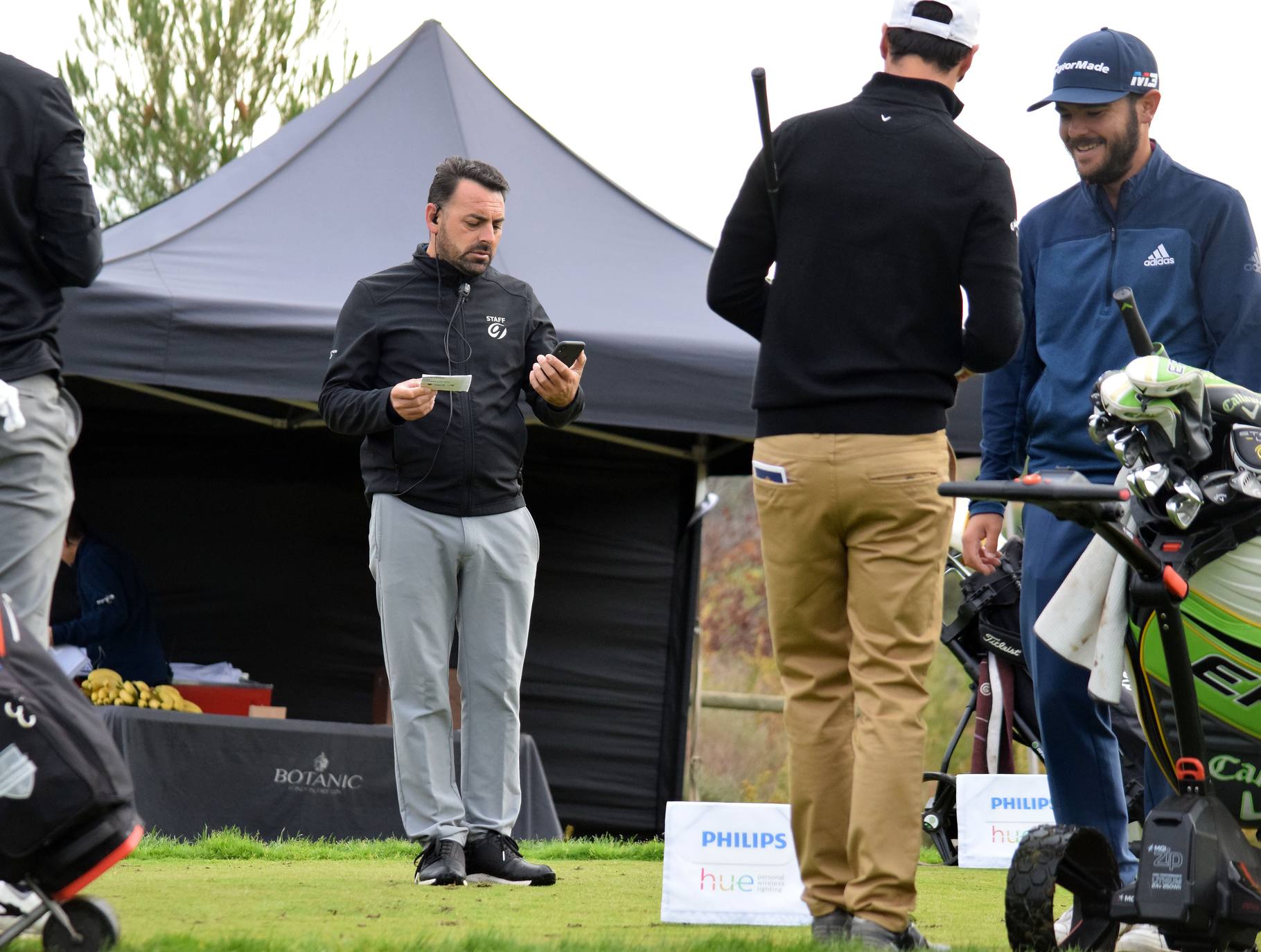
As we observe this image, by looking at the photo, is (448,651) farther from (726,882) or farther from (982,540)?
(982,540)

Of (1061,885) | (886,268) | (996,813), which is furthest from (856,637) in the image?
(996,813)

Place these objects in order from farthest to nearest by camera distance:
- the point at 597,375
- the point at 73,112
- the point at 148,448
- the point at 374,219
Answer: the point at 148,448 → the point at 374,219 → the point at 597,375 → the point at 73,112

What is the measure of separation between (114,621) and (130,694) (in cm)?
59

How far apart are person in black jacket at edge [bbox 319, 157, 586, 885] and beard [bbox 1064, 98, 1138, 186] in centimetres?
138

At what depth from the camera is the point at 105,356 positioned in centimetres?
567

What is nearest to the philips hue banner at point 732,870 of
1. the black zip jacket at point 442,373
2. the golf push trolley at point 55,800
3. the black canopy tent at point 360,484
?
the black zip jacket at point 442,373

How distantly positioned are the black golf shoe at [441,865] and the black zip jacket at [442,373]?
31.8 inches

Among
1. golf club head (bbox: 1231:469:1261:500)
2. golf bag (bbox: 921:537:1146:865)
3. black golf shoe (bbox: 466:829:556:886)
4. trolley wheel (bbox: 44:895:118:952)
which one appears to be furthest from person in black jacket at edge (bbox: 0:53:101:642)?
golf bag (bbox: 921:537:1146:865)

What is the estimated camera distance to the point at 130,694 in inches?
235

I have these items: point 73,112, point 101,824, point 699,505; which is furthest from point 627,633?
point 101,824

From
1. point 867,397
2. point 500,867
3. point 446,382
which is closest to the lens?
point 867,397

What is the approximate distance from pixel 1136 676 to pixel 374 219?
456 centimetres

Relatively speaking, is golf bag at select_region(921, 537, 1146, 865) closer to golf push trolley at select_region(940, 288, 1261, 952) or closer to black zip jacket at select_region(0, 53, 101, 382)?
golf push trolley at select_region(940, 288, 1261, 952)

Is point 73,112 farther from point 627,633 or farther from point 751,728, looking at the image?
point 751,728
